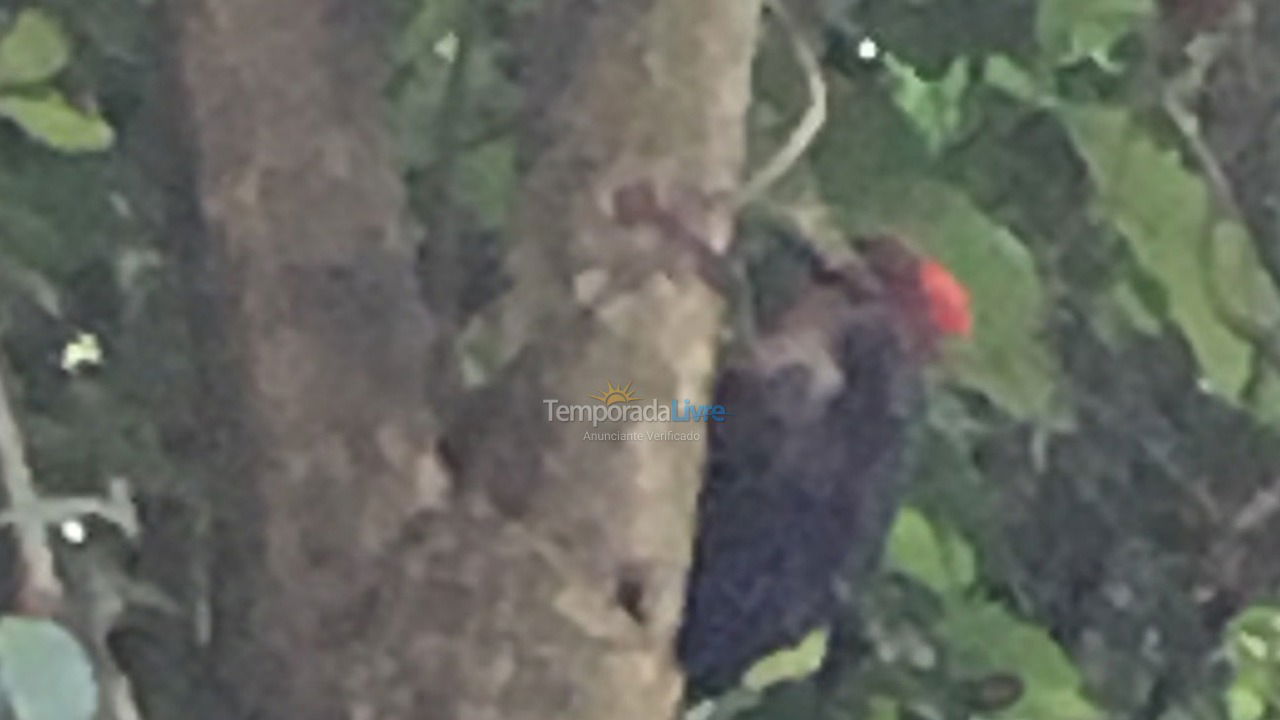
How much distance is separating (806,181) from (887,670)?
0.22 m

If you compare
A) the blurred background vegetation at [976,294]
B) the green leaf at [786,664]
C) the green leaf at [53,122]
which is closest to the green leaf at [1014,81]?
the blurred background vegetation at [976,294]

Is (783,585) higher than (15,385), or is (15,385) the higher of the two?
(15,385)

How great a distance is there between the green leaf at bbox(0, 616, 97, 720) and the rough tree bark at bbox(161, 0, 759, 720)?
10cm

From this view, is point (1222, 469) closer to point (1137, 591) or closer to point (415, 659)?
point (1137, 591)

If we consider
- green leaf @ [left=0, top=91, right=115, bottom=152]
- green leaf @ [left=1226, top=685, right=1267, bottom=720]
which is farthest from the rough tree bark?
green leaf @ [left=1226, top=685, right=1267, bottom=720]

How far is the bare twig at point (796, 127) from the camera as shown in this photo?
777 millimetres

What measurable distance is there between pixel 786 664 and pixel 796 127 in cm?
22

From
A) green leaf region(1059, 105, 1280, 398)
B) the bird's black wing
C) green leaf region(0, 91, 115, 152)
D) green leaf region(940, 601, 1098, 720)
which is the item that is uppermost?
green leaf region(0, 91, 115, 152)

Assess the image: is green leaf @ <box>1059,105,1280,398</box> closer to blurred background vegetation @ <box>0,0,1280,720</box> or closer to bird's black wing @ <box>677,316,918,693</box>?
blurred background vegetation @ <box>0,0,1280,720</box>

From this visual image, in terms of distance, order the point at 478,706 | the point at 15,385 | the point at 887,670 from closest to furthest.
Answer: the point at 478,706
the point at 15,385
the point at 887,670

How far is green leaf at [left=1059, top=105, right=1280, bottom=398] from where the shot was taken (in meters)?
0.81

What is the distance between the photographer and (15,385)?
81cm

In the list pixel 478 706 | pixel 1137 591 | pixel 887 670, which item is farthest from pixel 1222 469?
pixel 478 706

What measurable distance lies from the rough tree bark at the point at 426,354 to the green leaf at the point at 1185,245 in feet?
0.66
